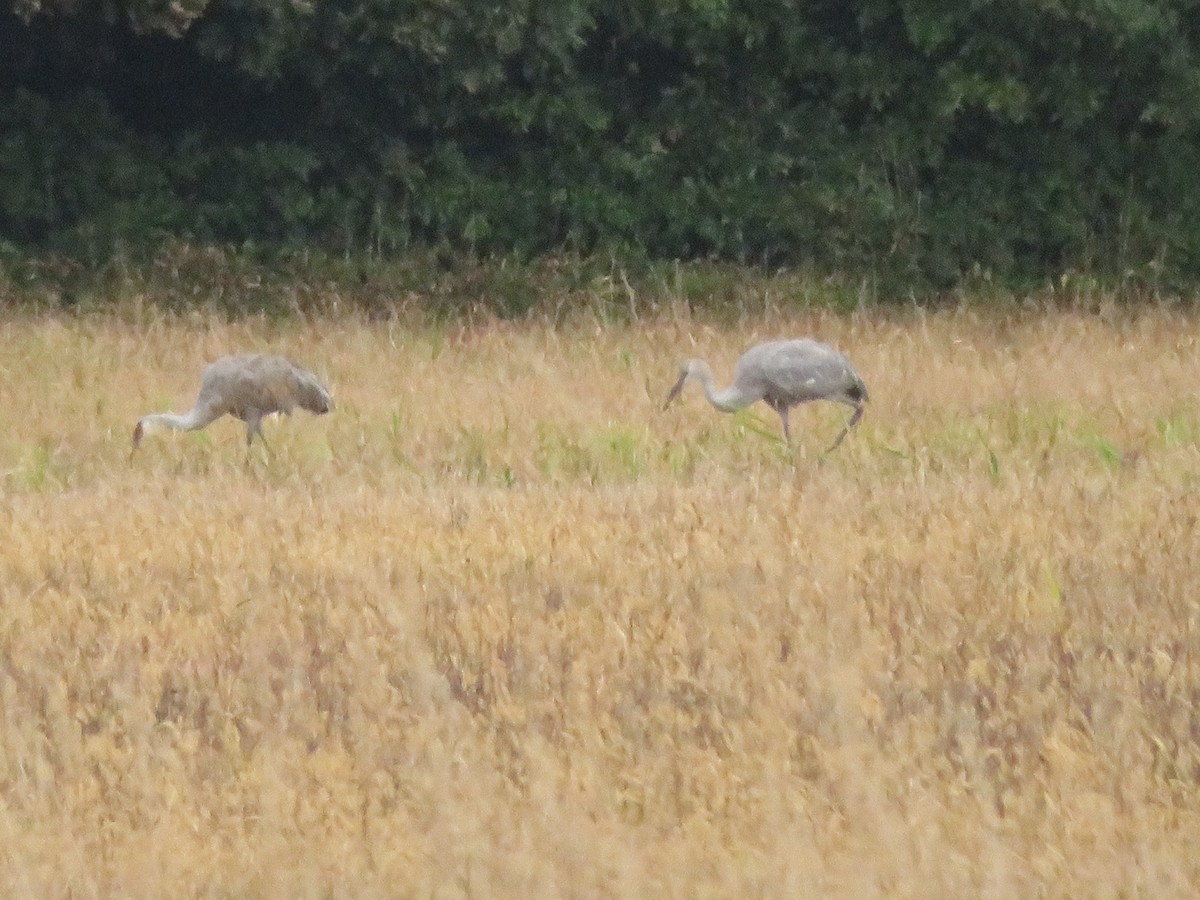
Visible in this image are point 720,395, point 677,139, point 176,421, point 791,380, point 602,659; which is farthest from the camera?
point 677,139

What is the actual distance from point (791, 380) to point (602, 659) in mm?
4904

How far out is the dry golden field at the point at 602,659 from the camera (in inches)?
206

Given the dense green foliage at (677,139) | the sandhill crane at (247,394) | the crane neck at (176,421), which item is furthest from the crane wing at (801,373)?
the dense green foliage at (677,139)

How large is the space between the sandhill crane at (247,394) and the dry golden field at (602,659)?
187 mm

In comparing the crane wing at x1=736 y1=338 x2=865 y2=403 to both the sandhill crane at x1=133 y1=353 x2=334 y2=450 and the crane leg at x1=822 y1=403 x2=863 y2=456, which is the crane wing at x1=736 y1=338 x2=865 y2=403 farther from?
the sandhill crane at x1=133 y1=353 x2=334 y2=450

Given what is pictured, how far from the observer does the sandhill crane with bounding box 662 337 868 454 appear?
11508mm

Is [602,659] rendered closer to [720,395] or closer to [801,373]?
[801,373]

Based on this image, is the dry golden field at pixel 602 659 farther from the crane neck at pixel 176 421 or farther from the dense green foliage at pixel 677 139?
the dense green foliage at pixel 677 139

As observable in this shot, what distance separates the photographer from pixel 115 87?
66.4 feet

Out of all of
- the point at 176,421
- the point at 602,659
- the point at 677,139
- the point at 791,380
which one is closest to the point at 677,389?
the point at 791,380

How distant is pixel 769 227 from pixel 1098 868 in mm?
15664

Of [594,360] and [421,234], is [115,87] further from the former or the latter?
[594,360]

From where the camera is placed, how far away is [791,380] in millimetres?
11523

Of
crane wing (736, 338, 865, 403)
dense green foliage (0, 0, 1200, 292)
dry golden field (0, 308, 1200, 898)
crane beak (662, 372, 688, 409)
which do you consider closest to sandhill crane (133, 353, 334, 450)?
dry golden field (0, 308, 1200, 898)
